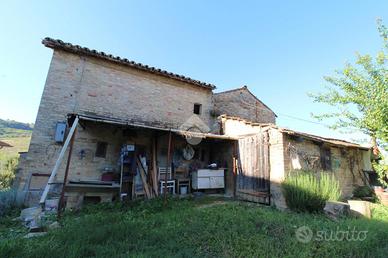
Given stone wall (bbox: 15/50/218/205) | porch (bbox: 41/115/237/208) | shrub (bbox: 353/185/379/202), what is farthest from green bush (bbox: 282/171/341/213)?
stone wall (bbox: 15/50/218/205)

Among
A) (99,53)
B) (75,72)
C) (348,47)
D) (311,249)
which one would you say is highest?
(348,47)

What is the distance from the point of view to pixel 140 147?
872 centimetres

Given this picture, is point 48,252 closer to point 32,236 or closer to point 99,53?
point 32,236

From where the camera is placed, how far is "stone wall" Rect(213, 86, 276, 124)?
39.7 feet

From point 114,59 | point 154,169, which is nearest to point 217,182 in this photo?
point 154,169

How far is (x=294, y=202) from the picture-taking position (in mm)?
5855

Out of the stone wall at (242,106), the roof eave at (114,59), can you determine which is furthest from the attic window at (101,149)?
the stone wall at (242,106)

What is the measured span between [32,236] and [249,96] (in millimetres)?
12614

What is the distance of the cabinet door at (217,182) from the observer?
8.75 meters

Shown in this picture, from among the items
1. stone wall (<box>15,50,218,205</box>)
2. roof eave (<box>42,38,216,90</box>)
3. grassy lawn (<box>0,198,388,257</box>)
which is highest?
roof eave (<box>42,38,216,90</box>)

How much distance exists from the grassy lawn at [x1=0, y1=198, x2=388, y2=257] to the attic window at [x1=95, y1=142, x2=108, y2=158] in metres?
3.18

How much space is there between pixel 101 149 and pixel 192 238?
6.12m

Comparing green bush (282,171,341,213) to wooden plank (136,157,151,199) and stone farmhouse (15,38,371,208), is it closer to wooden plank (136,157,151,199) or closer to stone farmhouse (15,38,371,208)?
stone farmhouse (15,38,371,208)

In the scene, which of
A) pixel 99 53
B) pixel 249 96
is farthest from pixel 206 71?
pixel 99 53
